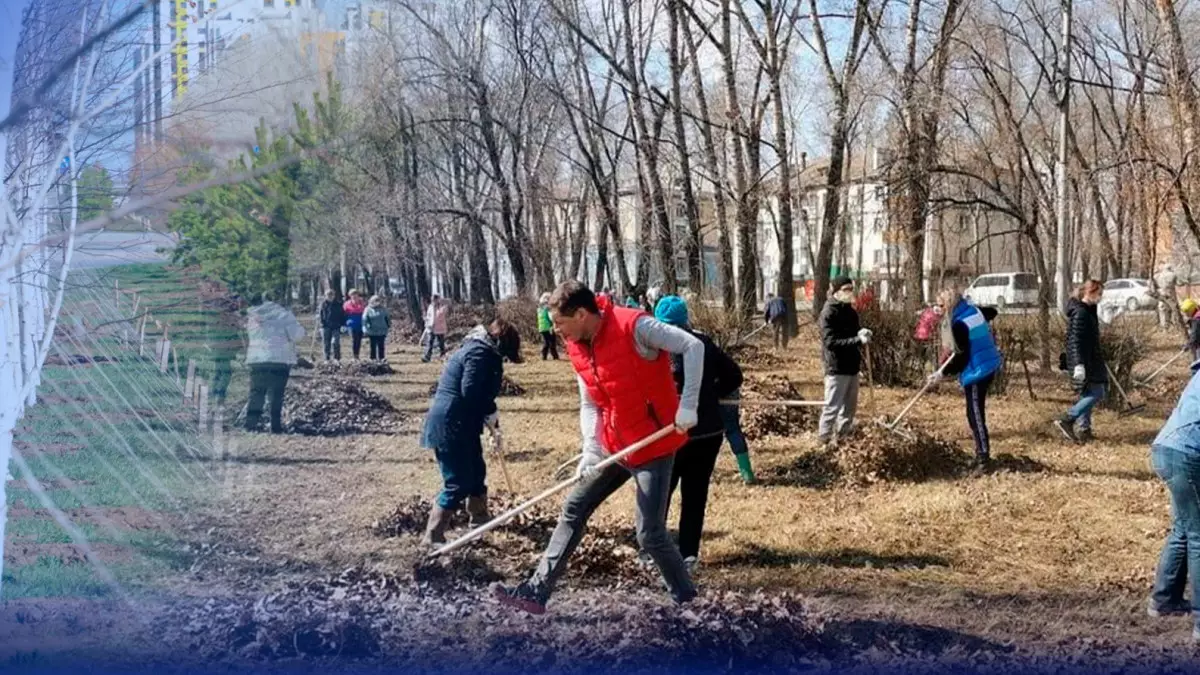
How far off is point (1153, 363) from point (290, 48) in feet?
34.3

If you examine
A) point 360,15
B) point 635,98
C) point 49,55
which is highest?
point 635,98

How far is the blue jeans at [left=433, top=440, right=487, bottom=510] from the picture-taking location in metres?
4.66

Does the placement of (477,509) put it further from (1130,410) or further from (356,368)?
(1130,410)

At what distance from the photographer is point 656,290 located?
28.4 ft

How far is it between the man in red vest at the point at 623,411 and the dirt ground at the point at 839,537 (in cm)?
27

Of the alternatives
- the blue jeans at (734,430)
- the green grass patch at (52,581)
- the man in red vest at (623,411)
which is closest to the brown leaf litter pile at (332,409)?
the green grass patch at (52,581)

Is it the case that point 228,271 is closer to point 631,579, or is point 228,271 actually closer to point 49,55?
point 49,55

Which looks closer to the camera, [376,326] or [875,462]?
[376,326]

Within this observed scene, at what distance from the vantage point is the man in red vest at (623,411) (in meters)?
3.66

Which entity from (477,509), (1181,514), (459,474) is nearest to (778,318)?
(477,509)

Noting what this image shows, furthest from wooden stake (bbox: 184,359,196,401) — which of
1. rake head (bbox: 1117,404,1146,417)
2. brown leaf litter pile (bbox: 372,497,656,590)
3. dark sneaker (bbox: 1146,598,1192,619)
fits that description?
rake head (bbox: 1117,404,1146,417)

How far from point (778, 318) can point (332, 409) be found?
8697 millimetres

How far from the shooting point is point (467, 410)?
15.9ft

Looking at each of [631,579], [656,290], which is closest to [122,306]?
[631,579]
